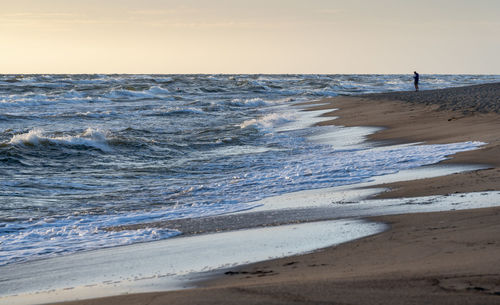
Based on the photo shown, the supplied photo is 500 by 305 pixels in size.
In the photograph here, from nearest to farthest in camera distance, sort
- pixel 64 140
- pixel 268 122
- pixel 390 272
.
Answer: pixel 390 272, pixel 64 140, pixel 268 122

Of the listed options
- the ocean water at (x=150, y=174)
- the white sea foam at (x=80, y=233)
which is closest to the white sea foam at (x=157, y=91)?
the ocean water at (x=150, y=174)

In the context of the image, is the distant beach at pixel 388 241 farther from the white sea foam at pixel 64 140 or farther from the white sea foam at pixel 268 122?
the white sea foam at pixel 268 122

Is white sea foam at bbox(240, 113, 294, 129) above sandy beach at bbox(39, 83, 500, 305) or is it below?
below

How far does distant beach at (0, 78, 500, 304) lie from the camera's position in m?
3.56

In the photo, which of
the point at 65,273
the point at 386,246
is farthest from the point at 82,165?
the point at 386,246

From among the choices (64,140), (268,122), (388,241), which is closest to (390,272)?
(388,241)

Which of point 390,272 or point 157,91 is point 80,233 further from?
point 157,91

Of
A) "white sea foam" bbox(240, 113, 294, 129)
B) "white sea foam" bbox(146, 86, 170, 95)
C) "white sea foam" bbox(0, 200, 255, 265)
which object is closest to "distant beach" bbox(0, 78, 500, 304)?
"white sea foam" bbox(0, 200, 255, 265)

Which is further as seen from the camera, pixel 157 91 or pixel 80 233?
pixel 157 91

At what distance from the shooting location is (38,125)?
25.9 m

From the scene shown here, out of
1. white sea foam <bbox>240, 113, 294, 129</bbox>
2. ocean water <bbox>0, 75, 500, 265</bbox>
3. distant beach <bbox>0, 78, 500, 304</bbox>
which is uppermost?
distant beach <bbox>0, 78, 500, 304</bbox>

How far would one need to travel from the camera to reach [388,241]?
511cm

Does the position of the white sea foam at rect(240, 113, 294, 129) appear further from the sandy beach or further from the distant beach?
the sandy beach

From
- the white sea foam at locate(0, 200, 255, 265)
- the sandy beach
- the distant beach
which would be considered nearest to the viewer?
the sandy beach
